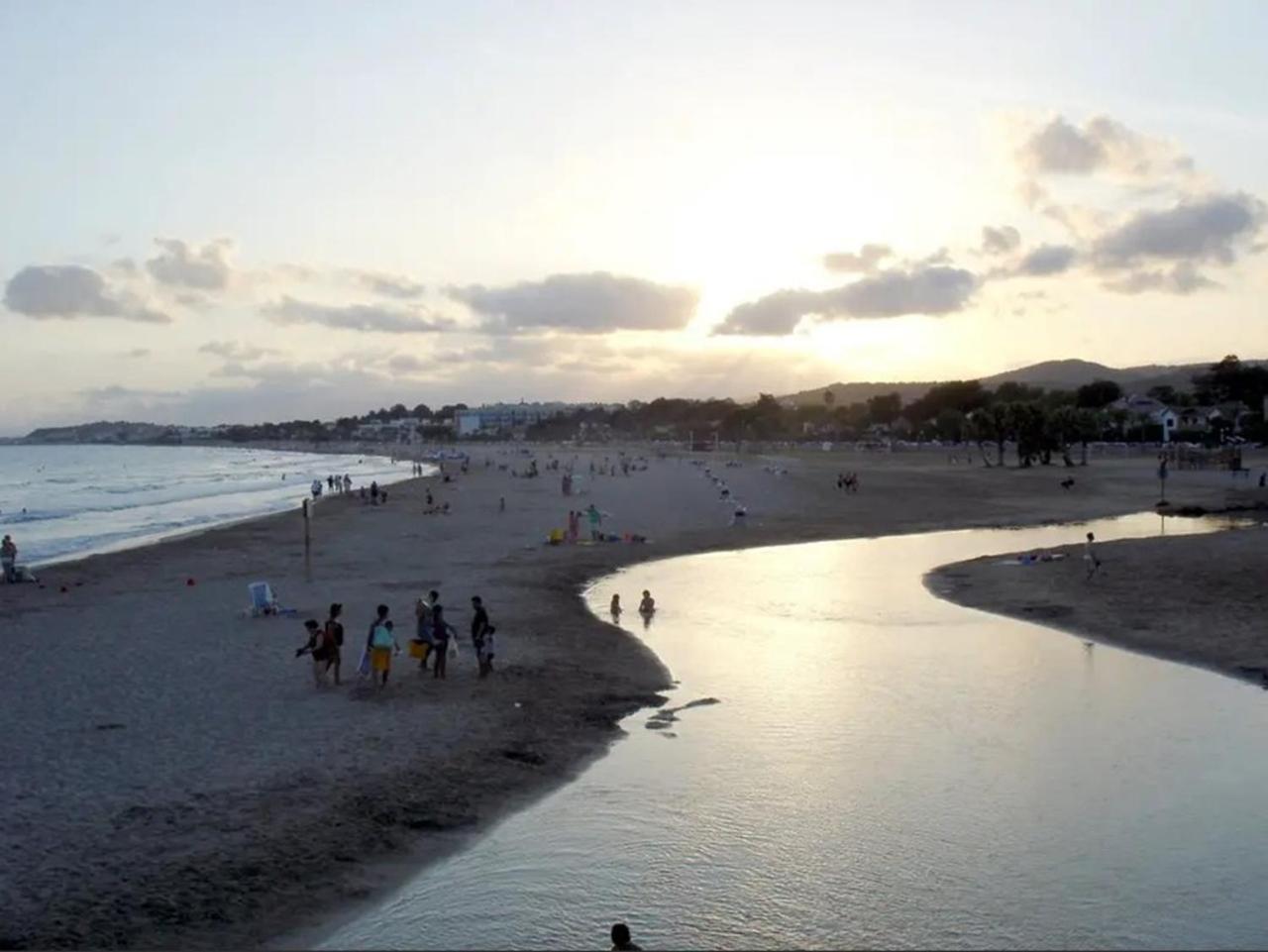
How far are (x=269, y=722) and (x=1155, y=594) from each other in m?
18.2

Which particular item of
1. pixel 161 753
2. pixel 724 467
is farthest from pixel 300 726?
pixel 724 467

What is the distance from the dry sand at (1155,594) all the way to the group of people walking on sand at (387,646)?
36.4ft

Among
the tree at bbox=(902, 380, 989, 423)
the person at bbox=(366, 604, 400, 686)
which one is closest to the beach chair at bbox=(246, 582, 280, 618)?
the person at bbox=(366, 604, 400, 686)

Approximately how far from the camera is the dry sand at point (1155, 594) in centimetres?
1948

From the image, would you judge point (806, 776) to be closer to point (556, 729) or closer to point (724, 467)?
point (556, 729)

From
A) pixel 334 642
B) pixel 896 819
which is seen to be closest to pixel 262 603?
pixel 334 642

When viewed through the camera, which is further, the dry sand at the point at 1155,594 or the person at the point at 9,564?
the person at the point at 9,564

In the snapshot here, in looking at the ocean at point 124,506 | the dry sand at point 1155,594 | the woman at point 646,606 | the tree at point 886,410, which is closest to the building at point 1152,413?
the tree at point 886,410

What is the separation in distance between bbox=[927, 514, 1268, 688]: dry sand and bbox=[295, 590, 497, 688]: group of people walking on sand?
36.4 feet

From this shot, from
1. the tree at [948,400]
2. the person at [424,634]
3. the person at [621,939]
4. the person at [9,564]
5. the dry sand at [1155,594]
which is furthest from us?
the tree at [948,400]

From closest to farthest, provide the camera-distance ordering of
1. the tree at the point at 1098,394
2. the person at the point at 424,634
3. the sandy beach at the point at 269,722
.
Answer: the sandy beach at the point at 269,722, the person at the point at 424,634, the tree at the point at 1098,394

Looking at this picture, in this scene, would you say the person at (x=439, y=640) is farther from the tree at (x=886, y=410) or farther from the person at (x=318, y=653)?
the tree at (x=886, y=410)

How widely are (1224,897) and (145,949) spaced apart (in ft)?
27.7

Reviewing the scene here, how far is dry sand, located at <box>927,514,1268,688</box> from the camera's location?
767 inches
